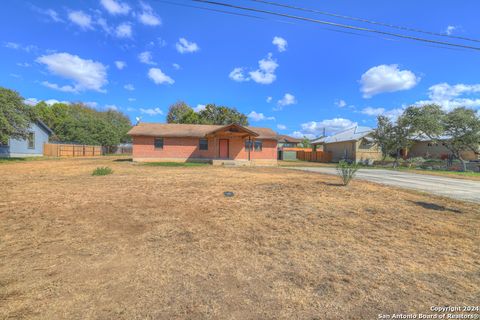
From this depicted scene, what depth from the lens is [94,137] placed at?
4091cm

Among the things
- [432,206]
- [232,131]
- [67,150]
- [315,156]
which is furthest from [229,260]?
[315,156]

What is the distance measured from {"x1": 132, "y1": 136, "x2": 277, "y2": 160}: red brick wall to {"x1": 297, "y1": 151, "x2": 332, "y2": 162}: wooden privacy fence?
48.1ft

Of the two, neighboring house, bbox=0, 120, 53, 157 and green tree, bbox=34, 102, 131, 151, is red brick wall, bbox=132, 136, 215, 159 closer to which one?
neighboring house, bbox=0, 120, 53, 157

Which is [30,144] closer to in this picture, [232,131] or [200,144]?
[200,144]

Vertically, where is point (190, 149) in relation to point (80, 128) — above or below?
below

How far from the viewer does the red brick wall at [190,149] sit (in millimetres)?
23203

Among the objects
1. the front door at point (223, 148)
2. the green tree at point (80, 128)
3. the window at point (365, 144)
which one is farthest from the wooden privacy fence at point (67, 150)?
the window at point (365, 144)

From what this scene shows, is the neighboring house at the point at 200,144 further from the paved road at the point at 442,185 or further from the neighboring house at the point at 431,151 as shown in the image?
the neighboring house at the point at 431,151

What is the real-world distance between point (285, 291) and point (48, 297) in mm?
2356

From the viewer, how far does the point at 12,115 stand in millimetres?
19094

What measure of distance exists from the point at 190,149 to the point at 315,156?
21.5 metres

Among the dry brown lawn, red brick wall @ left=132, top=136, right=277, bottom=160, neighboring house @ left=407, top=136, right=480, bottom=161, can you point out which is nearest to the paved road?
the dry brown lawn

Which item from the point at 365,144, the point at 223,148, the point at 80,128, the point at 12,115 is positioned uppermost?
the point at 80,128

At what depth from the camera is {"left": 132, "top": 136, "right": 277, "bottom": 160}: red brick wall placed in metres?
23.2
